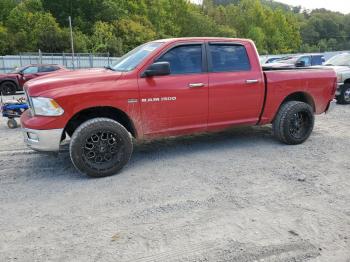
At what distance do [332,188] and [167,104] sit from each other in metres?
2.52

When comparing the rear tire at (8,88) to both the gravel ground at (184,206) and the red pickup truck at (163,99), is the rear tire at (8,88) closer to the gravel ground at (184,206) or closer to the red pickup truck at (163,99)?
the gravel ground at (184,206)

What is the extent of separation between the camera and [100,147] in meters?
4.80

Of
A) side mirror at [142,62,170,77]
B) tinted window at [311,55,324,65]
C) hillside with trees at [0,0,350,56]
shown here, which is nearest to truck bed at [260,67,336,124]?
side mirror at [142,62,170,77]

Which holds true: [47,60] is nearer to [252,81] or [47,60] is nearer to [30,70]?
[30,70]

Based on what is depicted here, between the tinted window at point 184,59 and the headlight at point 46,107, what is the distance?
Result: 1632 millimetres

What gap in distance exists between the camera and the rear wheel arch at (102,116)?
4.97 metres

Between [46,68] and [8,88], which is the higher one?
[46,68]

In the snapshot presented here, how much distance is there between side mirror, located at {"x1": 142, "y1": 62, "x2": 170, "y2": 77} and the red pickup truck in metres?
0.01

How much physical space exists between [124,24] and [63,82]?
47.2 metres

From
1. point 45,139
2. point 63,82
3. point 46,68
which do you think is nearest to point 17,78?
point 46,68

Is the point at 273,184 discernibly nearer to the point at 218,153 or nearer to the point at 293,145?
the point at 218,153

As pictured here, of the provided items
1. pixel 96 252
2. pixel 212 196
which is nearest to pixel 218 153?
pixel 212 196

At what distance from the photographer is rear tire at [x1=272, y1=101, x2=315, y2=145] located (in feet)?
20.4

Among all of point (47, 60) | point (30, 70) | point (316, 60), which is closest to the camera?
point (30, 70)
